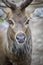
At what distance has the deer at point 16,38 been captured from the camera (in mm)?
4949

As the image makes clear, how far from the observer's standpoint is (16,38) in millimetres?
4887

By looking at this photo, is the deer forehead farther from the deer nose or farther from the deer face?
the deer nose

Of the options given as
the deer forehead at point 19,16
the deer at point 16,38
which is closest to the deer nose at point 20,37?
the deer at point 16,38

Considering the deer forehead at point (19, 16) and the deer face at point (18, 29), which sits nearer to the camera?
the deer face at point (18, 29)

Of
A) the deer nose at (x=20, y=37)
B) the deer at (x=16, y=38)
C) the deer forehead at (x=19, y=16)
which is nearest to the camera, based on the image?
the deer nose at (x=20, y=37)

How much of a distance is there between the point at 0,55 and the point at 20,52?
39 cm

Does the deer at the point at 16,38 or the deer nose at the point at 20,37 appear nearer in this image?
the deer nose at the point at 20,37

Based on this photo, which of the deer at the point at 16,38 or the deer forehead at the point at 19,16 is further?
the deer forehead at the point at 19,16

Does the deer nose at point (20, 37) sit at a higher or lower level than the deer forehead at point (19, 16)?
lower

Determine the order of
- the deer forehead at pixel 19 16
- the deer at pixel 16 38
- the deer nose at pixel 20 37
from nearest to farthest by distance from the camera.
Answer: the deer nose at pixel 20 37, the deer at pixel 16 38, the deer forehead at pixel 19 16

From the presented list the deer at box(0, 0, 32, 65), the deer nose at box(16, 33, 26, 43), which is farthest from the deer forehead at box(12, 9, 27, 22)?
the deer nose at box(16, 33, 26, 43)

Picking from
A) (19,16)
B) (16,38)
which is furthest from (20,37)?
(19,16)

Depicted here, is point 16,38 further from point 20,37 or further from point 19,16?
point 19,16

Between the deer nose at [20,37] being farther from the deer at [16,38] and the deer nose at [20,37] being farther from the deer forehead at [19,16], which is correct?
the deer forehead at [19,16]
